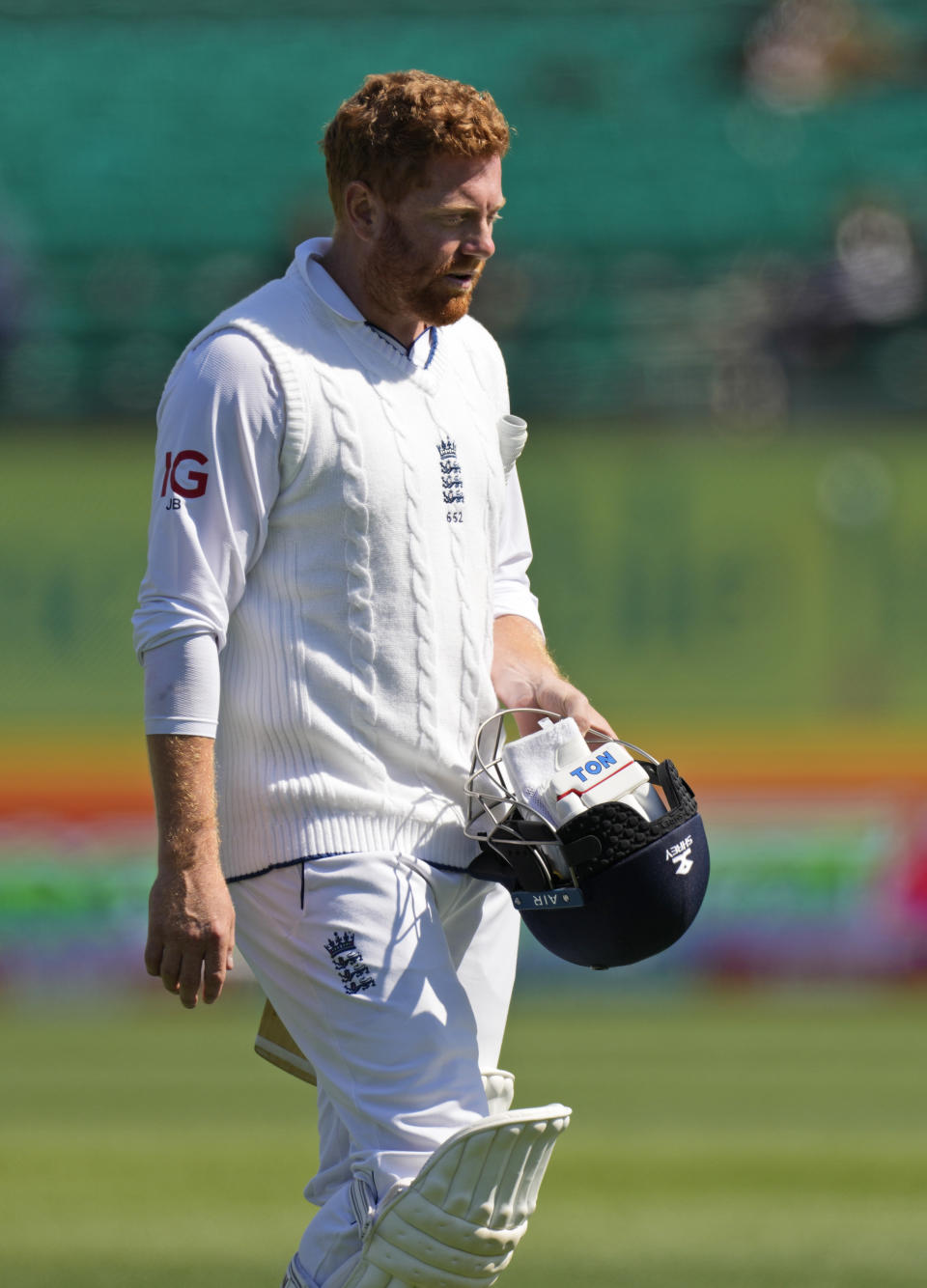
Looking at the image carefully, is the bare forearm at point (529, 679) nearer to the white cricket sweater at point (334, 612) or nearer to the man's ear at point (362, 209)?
the white cricket sweater at point (334, 612)

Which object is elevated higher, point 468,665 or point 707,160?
point 707,160

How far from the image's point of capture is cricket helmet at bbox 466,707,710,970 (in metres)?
2.39

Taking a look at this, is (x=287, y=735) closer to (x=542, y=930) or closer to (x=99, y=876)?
(x=542, y=930)

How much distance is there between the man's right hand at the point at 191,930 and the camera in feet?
7.28

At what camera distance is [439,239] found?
7.93 ft

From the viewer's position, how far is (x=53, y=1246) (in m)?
4.40

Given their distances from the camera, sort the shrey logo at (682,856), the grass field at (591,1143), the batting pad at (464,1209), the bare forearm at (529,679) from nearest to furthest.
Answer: the batting pad at (464,1209), the shrey logo at (682,856), the bare forearm at (529,679), the grass field at (591,1143)

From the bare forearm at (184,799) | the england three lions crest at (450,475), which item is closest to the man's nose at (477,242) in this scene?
the england three lions crest at (450,475)

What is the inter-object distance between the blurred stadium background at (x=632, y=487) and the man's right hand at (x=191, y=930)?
2687 mm

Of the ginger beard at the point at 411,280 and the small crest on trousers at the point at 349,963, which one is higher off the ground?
the ginger beard at the point at 411,280

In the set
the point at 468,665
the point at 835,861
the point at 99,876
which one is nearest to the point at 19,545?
the point at 99,876

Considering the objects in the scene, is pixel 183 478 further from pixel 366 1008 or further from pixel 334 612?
pixel 366 1008

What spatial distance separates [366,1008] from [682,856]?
449 millimetres

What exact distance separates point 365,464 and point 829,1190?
3357 mm
